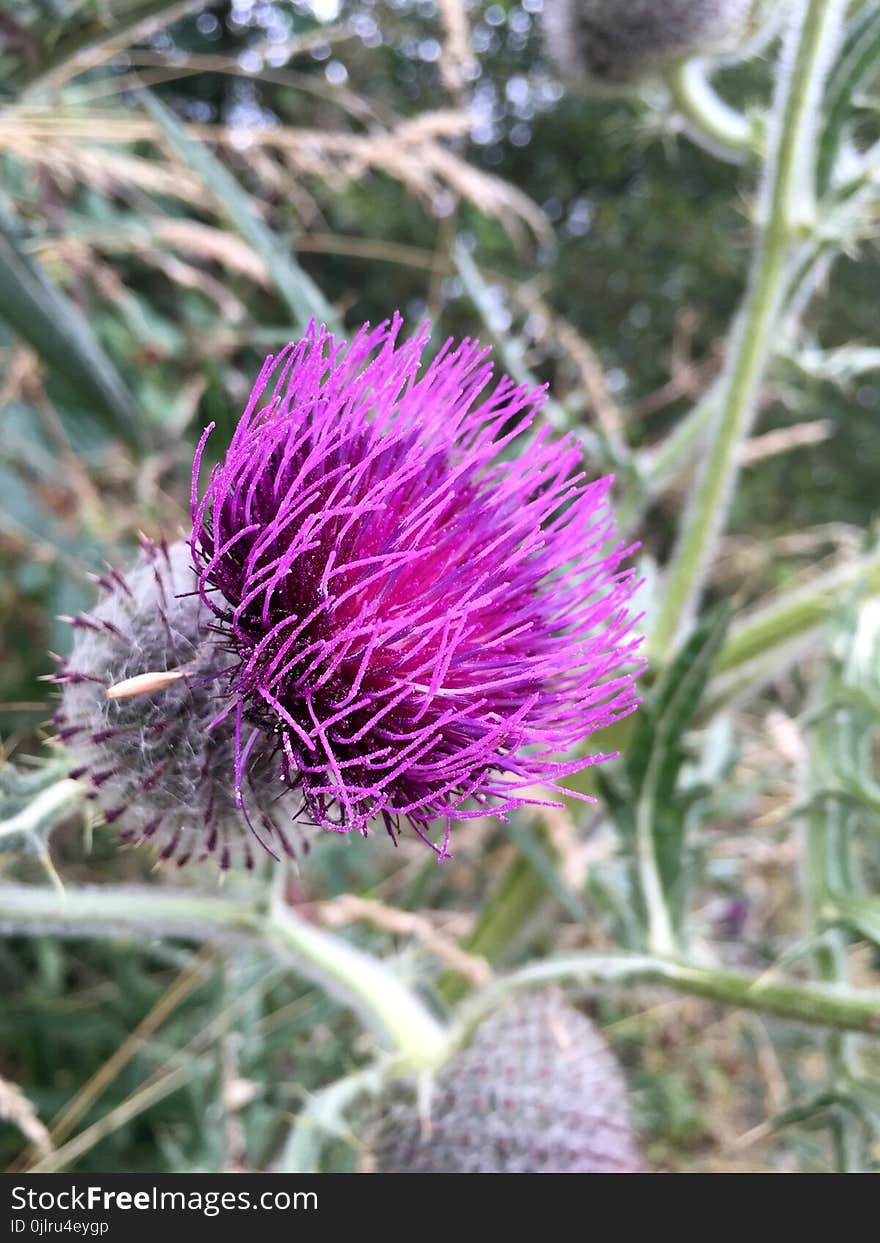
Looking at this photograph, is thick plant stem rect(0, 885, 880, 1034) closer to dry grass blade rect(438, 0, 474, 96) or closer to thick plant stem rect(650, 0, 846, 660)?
thick plant stem rect(650, 0, 846, 660)

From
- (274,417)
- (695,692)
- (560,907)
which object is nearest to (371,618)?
(274,417)

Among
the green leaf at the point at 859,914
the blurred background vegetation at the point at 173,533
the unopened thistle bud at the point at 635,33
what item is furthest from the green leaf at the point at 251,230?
the green leaf at the point at 859,914

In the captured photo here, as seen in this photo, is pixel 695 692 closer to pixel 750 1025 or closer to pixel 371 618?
pixel 371 618

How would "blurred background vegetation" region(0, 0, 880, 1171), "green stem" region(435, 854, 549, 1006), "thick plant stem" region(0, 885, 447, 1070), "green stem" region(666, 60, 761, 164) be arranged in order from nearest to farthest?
"thick plant stem" region(0, 885, 447, 1070)
"blurred background vegetation" region(0, 0, 880, 1171)
"green stem" region(435, 854, 549, 1006)
"green stem" region(666, 60, 761, 164)

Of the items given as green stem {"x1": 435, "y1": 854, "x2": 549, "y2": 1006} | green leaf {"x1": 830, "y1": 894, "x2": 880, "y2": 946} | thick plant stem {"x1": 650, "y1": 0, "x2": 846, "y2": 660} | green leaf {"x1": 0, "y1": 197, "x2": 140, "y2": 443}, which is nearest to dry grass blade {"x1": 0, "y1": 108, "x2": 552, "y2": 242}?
green leaf {"x1": 0, "y1": 197, "x2": 140, "y2": 443}

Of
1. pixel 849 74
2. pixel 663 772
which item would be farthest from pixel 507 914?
pixel 849 74

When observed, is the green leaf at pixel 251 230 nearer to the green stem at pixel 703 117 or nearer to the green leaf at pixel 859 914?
the green stem at pixel 703 117
